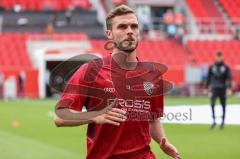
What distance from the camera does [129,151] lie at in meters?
4.70

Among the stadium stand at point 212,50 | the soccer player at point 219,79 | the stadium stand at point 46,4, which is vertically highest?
the stadium stand at point 46,4

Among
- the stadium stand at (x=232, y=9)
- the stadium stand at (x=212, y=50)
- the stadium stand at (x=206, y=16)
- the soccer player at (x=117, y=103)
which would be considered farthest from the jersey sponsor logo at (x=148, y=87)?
the stadium stand at (x=232, y=9)

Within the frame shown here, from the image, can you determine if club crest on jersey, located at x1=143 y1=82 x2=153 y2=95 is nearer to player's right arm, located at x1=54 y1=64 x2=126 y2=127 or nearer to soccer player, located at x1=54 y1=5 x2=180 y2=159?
soccer player, located at x1=54 y1=5 x2=180 y2=159

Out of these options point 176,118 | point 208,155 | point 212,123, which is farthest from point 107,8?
point 176,118

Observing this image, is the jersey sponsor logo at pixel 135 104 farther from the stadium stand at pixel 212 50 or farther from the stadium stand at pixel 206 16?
the stadium stand at pixel 206 16

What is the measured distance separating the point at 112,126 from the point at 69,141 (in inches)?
366

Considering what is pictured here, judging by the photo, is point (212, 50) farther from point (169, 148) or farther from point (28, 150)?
point (169, 148)

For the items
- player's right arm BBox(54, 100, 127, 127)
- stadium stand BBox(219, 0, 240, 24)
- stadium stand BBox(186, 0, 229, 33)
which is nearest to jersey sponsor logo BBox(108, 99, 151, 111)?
player's right arm BBox(54, 100, 127, 127)

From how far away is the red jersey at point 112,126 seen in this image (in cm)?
459

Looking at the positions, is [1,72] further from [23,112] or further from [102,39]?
[23,112]

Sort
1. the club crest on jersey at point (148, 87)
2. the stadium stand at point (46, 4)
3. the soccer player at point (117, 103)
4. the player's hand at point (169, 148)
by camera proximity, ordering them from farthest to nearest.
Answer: the stadium stand at point (46, 4) < the player's hand at point (169, 148) < the club crest on jersey at point (148, 87) < the soccer player at point (117, 103)

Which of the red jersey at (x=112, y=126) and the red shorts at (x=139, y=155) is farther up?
the red jersey at (x=112, y=126)

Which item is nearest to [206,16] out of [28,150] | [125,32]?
[28,150]

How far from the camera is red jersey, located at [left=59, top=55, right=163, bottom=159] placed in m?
4.59
